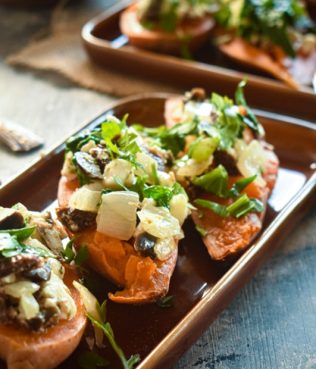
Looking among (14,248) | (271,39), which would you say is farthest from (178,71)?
(14,248)

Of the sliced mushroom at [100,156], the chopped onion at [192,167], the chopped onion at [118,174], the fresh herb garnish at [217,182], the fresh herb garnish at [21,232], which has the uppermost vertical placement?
the fresh herb garnish at [21,232]

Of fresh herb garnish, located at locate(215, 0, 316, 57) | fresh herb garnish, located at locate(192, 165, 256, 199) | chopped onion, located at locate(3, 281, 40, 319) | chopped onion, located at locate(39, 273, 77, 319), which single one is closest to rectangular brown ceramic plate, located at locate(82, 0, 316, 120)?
fresh herb garnish, located at locate(215, 0, 316, 57)

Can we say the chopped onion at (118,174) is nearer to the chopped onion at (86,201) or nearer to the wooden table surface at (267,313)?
the chopped onion at (86,201)

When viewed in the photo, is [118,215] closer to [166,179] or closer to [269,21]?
[166,179]

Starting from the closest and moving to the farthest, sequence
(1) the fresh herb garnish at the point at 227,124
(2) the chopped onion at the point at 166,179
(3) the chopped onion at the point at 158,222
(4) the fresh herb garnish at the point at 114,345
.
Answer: (4) the fresh herb garnish at the point at 114,345, (3) the chopped onion at the point at 158,222, (2) the chopped onion at the point at 166,179, (1) the fresh herb garnish at the point at 227,124

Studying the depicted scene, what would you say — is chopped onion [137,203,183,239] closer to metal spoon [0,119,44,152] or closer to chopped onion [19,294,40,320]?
chopped onion [19,294,40,320]

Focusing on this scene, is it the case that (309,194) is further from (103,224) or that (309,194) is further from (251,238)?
(103,224)

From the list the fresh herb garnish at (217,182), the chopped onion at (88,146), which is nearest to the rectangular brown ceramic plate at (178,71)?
the fresh herb garnish at (217,182)

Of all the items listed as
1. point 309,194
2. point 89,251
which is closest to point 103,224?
point 89,251
